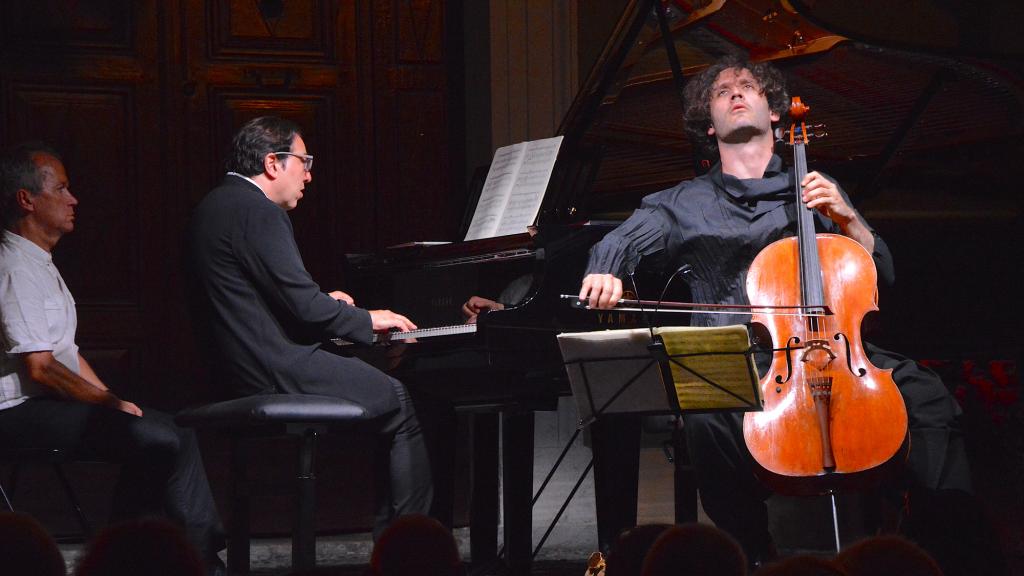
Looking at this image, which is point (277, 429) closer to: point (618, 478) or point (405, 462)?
point (405, 462)

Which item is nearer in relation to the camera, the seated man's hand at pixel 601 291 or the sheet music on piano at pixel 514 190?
the seated man's hand at pixel 601 291

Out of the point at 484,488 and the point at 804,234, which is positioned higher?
the point at 804,234

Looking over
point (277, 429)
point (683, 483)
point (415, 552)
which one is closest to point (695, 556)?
point (415, 552)

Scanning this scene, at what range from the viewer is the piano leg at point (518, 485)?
134 inches

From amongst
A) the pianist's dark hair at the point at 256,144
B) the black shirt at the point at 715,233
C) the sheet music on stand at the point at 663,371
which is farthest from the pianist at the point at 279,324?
the sheet music on stand at the point at 663,371

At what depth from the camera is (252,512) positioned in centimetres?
430

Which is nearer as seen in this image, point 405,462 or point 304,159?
point 405,462

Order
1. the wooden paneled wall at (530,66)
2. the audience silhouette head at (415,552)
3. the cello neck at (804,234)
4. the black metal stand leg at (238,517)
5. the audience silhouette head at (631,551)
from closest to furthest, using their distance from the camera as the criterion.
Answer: the audience silhouette head at (415,552), the audience silhouette head at (631,551), the cello neck at (804,234), the black metal stand leg at (238,517), the wooden paneled wall at (530,66)

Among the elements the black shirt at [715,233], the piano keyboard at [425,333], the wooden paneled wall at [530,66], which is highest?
the wooden paneled wall at [530,66]

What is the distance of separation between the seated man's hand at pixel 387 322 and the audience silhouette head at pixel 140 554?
1.88m

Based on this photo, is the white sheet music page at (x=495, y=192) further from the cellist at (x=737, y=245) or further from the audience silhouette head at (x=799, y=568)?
the audience silhouette head at (x=799, y=568)

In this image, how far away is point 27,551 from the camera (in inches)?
59.7

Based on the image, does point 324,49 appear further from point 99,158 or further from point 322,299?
point 322,299

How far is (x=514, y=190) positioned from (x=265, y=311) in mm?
842
